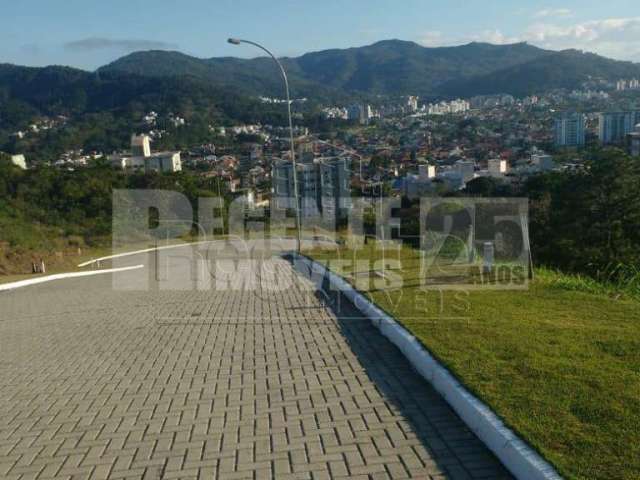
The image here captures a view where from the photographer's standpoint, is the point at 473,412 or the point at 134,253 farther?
the point at 134,253

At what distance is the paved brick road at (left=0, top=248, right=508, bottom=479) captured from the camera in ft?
12.4

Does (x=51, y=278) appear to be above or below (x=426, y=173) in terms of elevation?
below

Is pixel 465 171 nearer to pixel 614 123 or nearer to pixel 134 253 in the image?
pixel 134 253

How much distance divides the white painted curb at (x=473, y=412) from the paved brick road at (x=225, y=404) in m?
0.09

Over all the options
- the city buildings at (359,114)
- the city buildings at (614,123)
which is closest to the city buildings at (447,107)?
the city buildings at (359,114)

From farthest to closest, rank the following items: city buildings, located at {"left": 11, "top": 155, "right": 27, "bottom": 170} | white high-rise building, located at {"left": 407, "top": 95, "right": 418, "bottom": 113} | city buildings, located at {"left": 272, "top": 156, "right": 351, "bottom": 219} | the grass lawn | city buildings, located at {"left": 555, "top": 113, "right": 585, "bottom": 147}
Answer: white high-rise building, located at {"left": 407, "top": 95, "right": 418, "bottom": 113} → city buildings, located at {"left": 555, "top": 113, "right": 585, "bottom": 147} → city buildings, located at {"left": 11, "top": 155, "right": 27, "bottom": 170} → city buildings, located at {"left": 272, "top": 156, "right": 351, "bottom": 219} → the grass lawn

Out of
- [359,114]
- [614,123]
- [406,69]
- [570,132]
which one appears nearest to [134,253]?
[570,132]

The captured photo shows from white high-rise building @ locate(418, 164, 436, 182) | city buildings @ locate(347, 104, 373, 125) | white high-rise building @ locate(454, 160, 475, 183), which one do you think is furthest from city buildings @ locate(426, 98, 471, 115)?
white high-rise building @ locate(418, 164, 436, 182)

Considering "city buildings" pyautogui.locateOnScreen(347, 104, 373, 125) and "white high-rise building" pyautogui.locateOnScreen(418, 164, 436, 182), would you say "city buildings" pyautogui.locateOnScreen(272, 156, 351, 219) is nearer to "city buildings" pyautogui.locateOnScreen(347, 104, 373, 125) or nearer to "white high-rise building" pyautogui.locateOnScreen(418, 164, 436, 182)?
"white high-rise building" pyautogui.locateOnScreen(418, 164, 436, 182)

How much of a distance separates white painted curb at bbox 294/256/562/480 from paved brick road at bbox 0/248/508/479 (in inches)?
3.6

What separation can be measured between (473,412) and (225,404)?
2.08 meters

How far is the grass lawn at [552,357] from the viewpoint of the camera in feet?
11.5

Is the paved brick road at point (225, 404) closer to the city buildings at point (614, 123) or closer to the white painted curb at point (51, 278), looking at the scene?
the white painted curb at point (51, 278)

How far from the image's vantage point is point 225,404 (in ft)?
15.9
